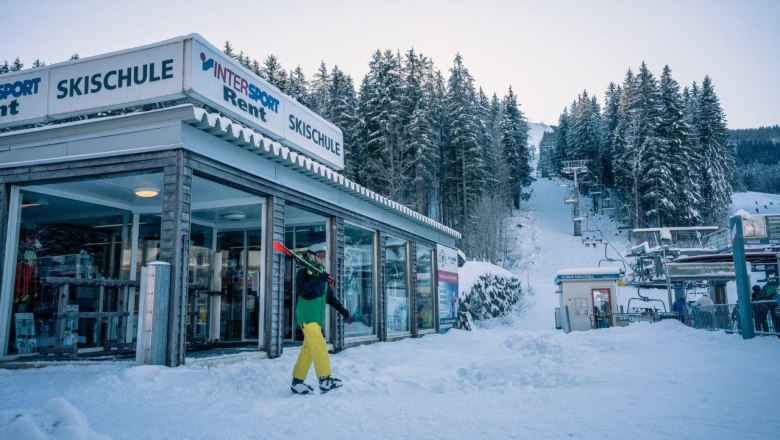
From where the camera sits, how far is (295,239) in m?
12.6

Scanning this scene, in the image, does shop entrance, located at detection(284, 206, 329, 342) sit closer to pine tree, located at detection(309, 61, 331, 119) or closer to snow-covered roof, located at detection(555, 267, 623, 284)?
snow-covered roof, located at detection(555, 267, 623, 284)

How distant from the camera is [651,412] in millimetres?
4426

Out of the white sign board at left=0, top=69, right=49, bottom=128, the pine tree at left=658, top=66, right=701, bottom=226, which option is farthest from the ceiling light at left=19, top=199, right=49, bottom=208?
the pine tree at left=658, top=66, right=701, bottom=226

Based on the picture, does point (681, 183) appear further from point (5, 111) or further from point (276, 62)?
point (5, 111)

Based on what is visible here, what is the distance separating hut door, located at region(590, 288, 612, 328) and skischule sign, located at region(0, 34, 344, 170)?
18261mm

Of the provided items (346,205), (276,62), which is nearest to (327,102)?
(276,62)

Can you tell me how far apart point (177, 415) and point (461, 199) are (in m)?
43.8

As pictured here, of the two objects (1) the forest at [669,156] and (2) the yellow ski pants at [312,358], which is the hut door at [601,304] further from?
(1) the forest at [669,156]

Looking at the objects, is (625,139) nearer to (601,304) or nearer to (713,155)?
(713,155)

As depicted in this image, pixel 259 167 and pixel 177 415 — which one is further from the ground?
pixel 259 167

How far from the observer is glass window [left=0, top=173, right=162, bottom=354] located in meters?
9.10

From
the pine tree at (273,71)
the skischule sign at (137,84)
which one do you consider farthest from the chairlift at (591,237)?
the skischule sign at (137,84)

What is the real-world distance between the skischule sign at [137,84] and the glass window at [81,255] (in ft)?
4.25

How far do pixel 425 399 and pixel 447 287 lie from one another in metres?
12.5
